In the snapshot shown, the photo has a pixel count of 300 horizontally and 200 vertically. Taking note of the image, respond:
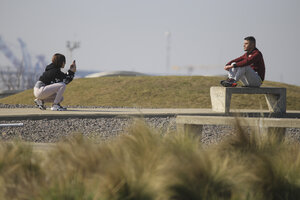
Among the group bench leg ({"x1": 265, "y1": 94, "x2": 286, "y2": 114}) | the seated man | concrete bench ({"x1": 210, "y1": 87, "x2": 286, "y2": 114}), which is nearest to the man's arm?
the seated man

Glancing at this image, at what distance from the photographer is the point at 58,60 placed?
8.32 metres

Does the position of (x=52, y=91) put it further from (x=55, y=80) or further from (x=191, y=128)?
(x=191, y=128)

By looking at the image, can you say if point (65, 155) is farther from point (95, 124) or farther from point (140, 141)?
point (95, 124)

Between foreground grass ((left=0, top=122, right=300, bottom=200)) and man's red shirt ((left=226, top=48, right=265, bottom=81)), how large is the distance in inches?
208

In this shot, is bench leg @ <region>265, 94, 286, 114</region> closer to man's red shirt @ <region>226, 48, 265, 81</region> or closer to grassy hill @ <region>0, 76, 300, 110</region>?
man's red shirt @ <region>226, 48, 265, 81</region>

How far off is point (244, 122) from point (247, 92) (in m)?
4.94

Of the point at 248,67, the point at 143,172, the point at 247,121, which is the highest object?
the point at 248,67

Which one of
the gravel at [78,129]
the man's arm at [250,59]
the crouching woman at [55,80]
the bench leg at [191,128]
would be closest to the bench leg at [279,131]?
the bench leg at [191,128]

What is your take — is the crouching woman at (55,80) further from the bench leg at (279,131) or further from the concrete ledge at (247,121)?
the bench leg at (279,131)

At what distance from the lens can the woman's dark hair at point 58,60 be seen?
827cm

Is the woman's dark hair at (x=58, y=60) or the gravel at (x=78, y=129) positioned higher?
the woman's dark hair at (x=58, y=60)

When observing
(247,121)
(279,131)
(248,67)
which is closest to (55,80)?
(248,67)

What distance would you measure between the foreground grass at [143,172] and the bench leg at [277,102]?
618 cm

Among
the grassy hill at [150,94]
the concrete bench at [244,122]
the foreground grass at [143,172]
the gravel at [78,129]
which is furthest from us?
the grassy hill at [150,94]
